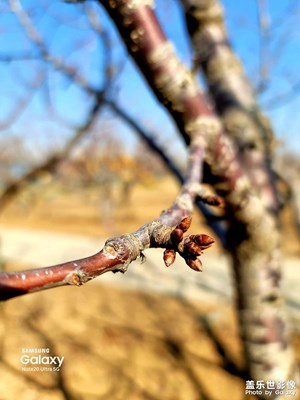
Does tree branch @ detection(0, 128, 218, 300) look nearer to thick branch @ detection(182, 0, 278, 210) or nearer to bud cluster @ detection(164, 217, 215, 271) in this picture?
bud cluster @ detection(164, 217, 215, 271)

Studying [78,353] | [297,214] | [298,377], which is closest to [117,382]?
[78,353]

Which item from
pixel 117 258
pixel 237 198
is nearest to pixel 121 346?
pixel 237 198

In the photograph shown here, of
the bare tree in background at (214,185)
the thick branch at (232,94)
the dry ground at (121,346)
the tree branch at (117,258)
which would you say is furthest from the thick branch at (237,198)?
Result: the dry ground at (121,346)

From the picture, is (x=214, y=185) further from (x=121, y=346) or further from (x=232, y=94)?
(x=121, y=346)

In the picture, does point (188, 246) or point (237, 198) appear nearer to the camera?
point (188, 246)

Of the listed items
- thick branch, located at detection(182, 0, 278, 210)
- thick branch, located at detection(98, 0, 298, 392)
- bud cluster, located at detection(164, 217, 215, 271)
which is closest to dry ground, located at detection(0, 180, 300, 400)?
thick branch, located at detection(98, 0, 298, 392)

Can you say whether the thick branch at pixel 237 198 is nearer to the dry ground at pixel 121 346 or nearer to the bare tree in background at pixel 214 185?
the bare tree in background at pixel 214 185
